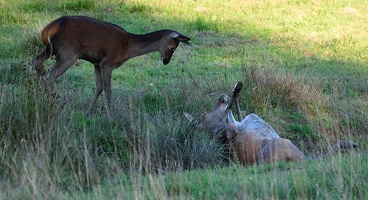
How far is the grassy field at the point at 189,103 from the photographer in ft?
22.8

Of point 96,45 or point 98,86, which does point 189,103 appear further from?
point 96,45

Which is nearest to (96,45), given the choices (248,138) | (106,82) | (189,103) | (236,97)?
(106,82)

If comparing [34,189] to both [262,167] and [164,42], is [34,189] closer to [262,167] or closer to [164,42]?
[262,167]

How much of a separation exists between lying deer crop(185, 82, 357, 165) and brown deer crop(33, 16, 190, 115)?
1463 mm

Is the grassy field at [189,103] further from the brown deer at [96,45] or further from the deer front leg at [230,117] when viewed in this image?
the deer front leg at [230,117]

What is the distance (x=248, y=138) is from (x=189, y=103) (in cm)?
159

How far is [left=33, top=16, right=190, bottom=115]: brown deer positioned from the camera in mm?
10648

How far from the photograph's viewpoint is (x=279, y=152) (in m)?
9.04

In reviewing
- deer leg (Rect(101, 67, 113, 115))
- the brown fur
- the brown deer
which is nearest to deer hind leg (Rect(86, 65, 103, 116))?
the brown deer

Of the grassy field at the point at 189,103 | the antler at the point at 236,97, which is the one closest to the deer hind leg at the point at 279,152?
the grassy field at the point at 189,103

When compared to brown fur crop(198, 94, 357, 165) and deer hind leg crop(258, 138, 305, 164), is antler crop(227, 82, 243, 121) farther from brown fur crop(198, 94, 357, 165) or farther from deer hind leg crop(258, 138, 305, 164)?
deer hind leg crop(258, 138, 305, 164)

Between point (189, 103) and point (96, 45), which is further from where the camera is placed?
point (189, 103)

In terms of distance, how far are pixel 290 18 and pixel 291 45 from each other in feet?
7.17

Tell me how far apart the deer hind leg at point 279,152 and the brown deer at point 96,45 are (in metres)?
2.35
